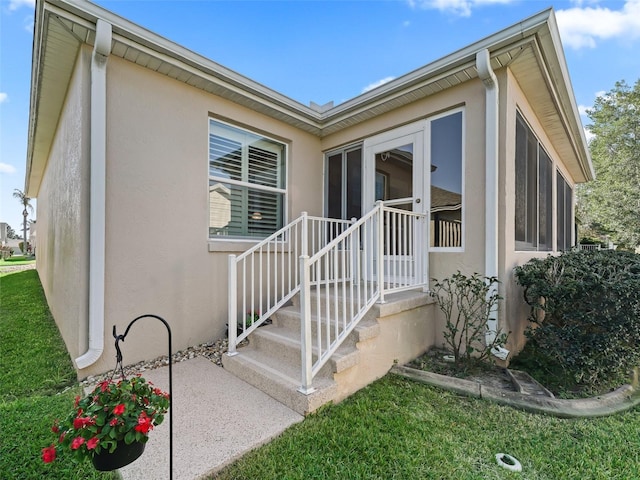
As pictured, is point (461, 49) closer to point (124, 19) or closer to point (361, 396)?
point (124, 19)

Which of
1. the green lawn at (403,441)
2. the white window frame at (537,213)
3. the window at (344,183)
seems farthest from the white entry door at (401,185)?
the green lawn at (403,441)

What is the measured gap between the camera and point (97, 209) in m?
3.21

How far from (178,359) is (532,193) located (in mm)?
5573

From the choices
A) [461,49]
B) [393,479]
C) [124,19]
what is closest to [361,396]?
[393,479]

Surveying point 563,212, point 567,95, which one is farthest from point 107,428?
point 563,212

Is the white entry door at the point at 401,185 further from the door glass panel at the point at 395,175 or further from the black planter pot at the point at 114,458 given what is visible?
the black planter pot at the point at 114,458

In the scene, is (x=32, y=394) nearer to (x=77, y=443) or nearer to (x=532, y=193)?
(x=77, y=443)

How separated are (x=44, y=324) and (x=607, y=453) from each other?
747 centimetres

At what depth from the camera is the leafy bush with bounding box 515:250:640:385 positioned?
2918 mm

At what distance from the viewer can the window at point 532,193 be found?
4.20 meters

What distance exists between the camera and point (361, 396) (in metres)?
2.84

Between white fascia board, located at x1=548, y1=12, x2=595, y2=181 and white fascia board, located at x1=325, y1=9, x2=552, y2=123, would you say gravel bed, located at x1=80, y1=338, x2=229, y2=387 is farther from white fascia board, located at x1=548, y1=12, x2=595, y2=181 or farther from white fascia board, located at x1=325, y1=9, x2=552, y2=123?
white fascia board, located at x1=548, y1=12, x2=595, y2=181

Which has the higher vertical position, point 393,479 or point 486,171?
point 486,171

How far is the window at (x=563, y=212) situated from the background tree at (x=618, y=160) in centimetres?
852
